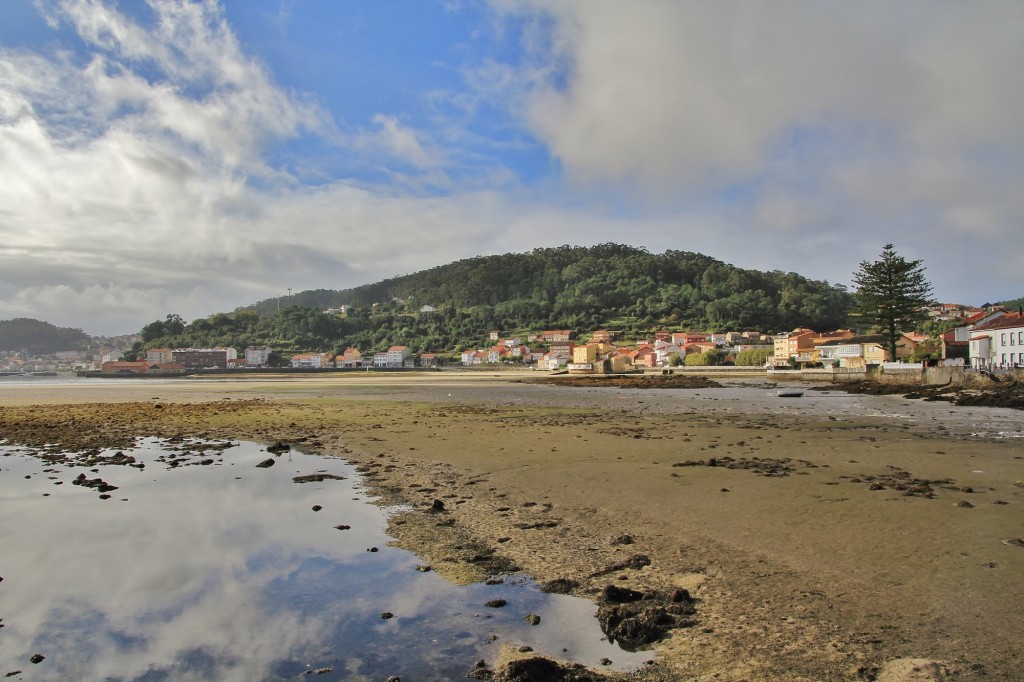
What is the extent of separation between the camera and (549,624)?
5652 millimetres

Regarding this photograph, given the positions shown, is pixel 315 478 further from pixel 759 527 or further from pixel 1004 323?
pixel 1004 323

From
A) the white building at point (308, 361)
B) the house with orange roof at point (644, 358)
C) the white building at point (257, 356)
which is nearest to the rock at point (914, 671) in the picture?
the house with orange roof at point (644, 358)

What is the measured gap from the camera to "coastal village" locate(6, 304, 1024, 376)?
66.8 m

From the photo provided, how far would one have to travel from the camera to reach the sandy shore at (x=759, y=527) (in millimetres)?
4980

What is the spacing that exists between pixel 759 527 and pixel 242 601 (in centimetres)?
655

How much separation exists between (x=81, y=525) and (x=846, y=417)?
1031 inches

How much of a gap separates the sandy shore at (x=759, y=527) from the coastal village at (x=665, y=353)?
170 ft

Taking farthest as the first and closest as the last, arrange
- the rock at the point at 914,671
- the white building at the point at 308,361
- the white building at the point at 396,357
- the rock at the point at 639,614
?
the white building at the point at 396,357 → the white building at the point at 308,361 → the rock at the point at 639,614 → the rock at the point at 914,671

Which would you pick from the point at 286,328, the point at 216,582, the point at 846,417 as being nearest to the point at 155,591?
the point at 216,582

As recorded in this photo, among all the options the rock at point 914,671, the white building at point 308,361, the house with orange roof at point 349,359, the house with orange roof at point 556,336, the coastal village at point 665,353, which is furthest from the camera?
the house with orange roof at point 556,336

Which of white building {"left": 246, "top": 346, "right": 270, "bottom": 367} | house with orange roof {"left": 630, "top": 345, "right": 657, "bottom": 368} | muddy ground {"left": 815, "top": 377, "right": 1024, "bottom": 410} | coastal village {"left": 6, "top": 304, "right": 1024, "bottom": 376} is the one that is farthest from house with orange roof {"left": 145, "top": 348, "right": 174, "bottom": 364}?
muddy ground {"left": 815, "top": 377, "right": 1024, "bottom": 410}

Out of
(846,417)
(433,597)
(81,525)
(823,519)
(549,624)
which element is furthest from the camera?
(846,417)

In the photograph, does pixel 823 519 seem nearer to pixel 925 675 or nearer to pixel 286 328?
pixel 925 675

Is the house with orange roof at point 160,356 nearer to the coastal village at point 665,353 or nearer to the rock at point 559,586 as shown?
the coastal village at point 665,353
